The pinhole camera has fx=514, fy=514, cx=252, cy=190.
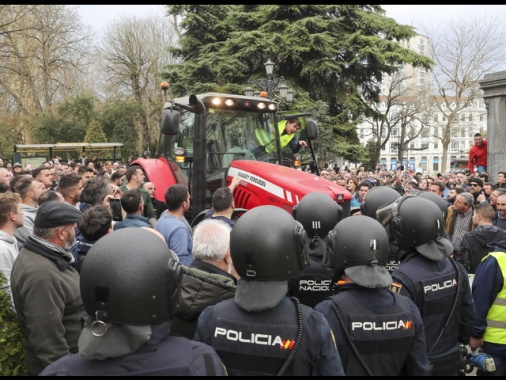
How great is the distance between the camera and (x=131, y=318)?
1.88 meters

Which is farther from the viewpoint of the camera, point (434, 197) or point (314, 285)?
point (434, 197)

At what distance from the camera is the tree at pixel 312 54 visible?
27234mm

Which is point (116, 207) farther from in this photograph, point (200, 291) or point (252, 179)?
point (200, 291)

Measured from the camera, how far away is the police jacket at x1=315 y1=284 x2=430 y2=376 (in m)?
2.74

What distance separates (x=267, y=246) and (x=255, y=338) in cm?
44

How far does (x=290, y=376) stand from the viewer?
2363 mm

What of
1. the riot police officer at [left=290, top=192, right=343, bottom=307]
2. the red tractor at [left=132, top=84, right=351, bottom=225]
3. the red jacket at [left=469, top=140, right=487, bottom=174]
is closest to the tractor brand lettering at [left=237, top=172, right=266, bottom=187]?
the red tractor at [left=132, top=84, right=351, bottom=225]

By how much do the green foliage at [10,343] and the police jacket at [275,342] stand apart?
145 centimetres

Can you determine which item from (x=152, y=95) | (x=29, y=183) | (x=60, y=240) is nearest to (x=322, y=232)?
(x=60, y=240)

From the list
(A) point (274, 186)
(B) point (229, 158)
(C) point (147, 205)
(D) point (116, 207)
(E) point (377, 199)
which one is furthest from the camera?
(B) point (229, 158)

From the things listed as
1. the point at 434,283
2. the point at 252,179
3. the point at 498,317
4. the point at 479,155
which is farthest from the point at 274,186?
the point at 479,155

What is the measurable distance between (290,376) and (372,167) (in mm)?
36213

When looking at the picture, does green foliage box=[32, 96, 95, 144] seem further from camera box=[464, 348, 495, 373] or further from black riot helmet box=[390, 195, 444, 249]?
camera box=[464, 348, 495, 373]

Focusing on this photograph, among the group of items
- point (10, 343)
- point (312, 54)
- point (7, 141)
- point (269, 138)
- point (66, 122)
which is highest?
point (312, 54)
